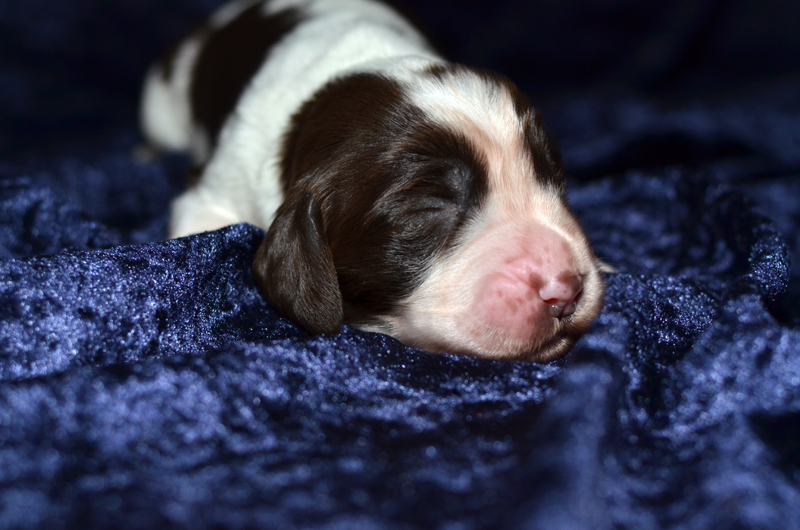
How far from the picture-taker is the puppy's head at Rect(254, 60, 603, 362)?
168 centimetres

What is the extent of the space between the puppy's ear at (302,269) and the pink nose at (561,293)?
504 millimetres

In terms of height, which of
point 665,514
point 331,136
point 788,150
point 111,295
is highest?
point 331,136

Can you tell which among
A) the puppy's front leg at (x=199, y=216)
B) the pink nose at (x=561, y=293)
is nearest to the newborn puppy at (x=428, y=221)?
the pink nose at (x=561, y=293)

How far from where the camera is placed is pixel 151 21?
13.0ft

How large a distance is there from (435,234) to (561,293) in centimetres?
34

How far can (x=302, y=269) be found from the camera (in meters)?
1.80

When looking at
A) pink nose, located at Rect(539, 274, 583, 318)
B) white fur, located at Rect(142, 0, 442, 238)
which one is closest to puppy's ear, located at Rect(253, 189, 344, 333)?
white fur, located at Rect(142, 0, 442, 238)

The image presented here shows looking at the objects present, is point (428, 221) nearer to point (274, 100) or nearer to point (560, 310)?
point (560, 310)

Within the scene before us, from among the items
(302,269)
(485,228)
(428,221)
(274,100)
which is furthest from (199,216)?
(485,228)

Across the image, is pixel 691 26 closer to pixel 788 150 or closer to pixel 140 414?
pixel 788 150

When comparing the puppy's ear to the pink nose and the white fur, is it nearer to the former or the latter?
the white fur

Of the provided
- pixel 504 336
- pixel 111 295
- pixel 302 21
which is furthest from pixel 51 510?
pixel 302 21

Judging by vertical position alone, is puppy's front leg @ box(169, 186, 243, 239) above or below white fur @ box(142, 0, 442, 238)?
below

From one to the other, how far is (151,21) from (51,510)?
3.39 metres
